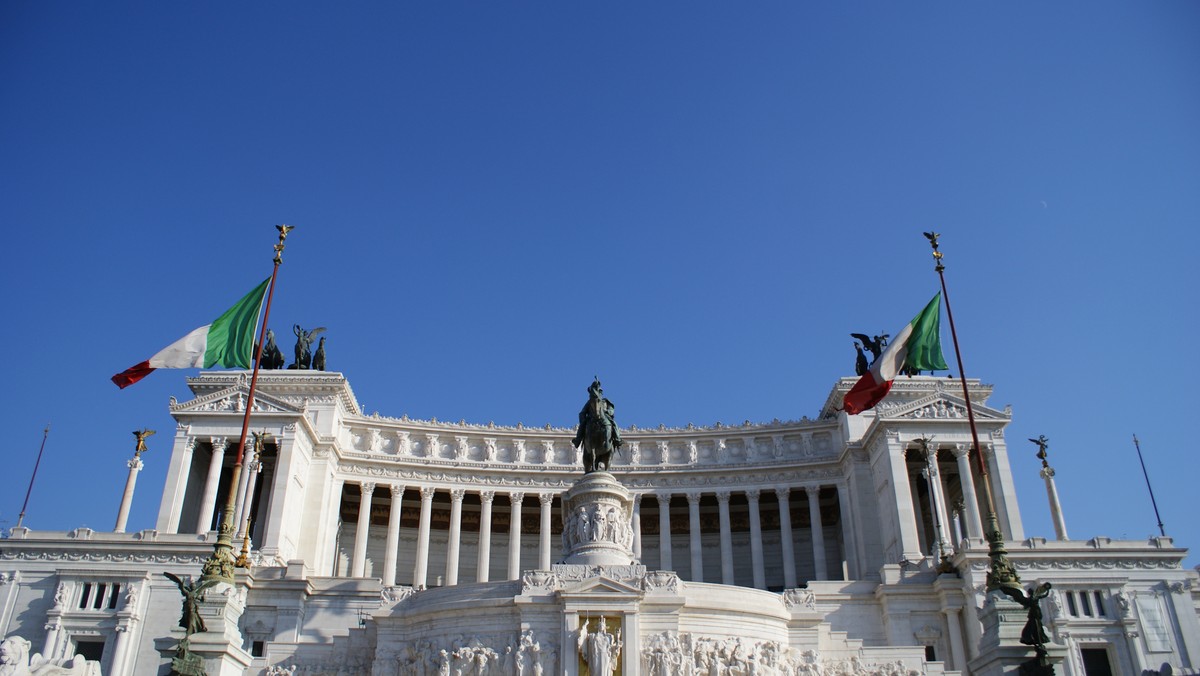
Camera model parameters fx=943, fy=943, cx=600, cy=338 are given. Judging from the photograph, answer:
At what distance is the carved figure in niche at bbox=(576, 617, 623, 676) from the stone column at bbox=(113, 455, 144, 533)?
35570mm

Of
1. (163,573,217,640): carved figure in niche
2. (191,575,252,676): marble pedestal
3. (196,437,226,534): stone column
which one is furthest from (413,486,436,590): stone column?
(163,573,217,640): carved figure in niche

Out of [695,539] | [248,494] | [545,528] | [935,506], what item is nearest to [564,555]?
[248,494]

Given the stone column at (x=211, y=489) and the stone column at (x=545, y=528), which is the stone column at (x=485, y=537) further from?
the stone column at (x=211, y=489)

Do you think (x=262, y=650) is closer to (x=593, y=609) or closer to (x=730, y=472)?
(x=593, y=609)

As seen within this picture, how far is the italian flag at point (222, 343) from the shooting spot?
125 feet

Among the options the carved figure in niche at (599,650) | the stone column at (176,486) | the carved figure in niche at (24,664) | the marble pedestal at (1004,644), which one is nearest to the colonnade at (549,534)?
the stone column at (176,486)

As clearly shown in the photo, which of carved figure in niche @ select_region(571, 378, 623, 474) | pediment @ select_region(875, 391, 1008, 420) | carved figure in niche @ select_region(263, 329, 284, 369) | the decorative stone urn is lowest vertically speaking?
the decorative stone urn

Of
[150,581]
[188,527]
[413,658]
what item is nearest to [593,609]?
[413,658]

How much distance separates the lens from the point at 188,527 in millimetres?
62875

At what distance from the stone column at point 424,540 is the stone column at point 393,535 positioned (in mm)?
1594

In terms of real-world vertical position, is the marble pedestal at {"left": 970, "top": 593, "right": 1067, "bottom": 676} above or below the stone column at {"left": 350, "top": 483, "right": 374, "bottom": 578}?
below

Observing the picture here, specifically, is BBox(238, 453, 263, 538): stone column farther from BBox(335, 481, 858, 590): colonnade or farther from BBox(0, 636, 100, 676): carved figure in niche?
BBox(0, 636, 100, 676): carved figure in niche

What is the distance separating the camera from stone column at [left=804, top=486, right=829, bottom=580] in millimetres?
67500

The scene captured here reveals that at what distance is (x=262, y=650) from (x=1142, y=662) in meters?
43.3
